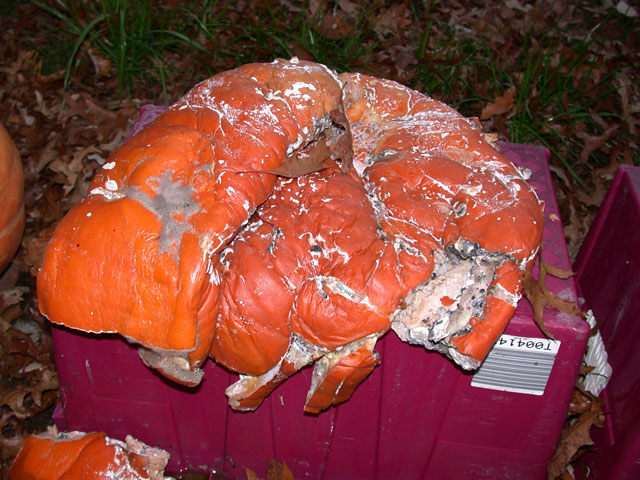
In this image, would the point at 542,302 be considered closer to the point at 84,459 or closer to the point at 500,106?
the point at 84,459

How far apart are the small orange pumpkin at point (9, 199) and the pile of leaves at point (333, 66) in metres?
0.34

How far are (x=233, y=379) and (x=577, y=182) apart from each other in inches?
105

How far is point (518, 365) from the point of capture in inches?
80.8

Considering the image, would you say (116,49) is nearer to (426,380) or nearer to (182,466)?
(182,466)

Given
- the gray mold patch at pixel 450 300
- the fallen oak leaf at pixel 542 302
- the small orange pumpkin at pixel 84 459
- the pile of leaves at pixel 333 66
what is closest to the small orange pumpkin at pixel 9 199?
the pile of leaves at pixel 333 66

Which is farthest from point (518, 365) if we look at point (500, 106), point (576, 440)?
point (500, 106)

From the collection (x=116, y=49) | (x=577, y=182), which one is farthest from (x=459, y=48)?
(x=116, y=49)

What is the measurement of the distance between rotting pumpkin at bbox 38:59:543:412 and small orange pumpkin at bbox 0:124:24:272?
129cm

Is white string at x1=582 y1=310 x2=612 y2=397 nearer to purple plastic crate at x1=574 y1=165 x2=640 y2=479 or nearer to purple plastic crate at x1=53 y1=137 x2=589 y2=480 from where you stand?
purple plastic crate at x1=574 y1=165 x2=640 y2=479

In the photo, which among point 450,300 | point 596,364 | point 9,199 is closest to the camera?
point 450,300

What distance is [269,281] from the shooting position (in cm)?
177

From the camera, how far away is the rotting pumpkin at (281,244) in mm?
1659

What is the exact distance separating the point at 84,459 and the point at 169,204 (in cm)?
99

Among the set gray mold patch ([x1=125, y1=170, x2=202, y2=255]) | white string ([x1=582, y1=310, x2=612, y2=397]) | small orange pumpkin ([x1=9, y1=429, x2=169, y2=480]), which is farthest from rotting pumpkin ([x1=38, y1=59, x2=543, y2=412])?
white string ([x1=582, y1=310, x2=612, y2=397])
